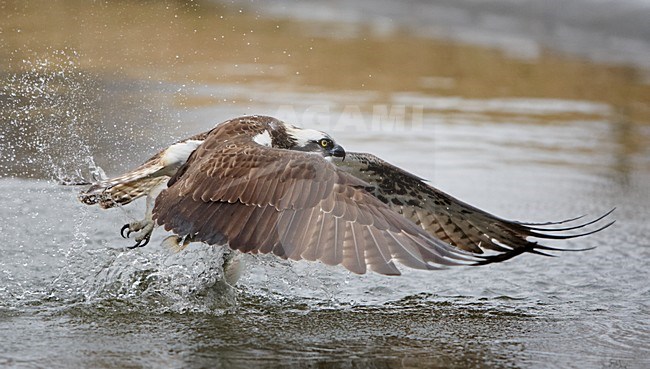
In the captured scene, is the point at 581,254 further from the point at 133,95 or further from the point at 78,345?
the point at 133,95

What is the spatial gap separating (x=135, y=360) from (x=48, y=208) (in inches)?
95.4

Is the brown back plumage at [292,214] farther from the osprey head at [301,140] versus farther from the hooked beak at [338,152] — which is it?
the hooked beak at [338,152]

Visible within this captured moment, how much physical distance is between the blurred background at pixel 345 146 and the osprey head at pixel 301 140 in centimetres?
61

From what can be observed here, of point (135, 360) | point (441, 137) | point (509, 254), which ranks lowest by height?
point (135, 360)

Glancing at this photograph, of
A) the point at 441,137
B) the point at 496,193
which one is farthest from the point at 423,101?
the point at 496,193

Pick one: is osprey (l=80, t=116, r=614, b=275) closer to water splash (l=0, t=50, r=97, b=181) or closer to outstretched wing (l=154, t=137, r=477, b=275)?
outstretched wing (l=154, t=137, r=477, b=275)

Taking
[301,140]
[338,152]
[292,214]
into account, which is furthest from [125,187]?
[292,214]

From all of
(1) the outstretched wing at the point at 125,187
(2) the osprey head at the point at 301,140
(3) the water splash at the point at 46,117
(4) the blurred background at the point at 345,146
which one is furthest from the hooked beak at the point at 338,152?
(3) the water splash at the point at 46,117

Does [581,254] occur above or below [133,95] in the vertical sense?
below

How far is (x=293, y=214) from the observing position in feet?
14.8

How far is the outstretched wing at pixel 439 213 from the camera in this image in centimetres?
530

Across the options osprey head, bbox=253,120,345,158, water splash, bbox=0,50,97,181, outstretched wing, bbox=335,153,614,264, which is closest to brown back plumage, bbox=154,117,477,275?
osprey head, bbox=253,120,345,158

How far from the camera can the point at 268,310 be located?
4883mm

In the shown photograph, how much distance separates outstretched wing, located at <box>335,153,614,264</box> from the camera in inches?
209
